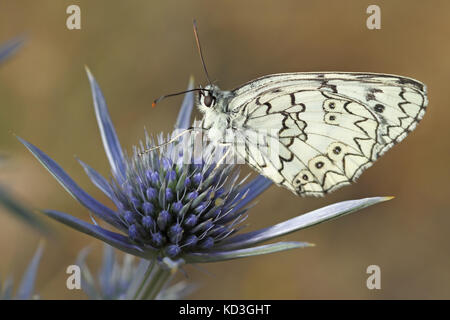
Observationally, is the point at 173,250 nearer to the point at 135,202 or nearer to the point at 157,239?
the point at 157,239

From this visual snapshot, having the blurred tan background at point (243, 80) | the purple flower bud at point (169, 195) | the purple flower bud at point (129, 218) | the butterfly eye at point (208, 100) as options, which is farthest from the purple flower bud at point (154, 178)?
the blurred tan background at point (243, 80)

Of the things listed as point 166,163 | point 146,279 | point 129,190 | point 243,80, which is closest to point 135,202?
point 129,190

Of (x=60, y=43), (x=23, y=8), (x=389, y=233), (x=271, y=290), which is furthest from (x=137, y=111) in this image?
(x=389, y=233)

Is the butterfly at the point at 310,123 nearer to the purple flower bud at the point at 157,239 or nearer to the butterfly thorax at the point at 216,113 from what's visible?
the butterfly thorax at the point at 216,113

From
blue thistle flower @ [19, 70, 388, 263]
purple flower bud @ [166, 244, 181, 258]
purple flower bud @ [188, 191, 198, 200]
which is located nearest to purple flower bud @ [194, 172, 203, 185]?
blue thistle flower @ [19, 70, 388, 263]

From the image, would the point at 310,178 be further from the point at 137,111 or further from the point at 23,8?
the point at 23,8

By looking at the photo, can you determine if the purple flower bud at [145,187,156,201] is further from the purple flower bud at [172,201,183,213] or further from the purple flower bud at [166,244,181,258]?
the purple flower bud at [166,244,181,258]
